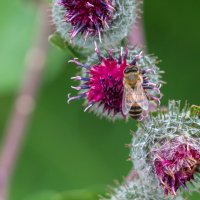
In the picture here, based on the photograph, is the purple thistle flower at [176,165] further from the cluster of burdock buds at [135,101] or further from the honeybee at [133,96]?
the honeybee at [133,96]

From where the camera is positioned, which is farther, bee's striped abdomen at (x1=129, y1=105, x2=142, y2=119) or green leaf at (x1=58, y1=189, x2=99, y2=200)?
green leaf at (x1=58, y1=189, x2=99, y2=200)

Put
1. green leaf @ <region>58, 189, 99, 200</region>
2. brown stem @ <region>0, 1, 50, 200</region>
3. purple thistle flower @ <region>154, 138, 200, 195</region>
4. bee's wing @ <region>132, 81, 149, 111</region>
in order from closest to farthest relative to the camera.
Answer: purple thistle flower @ <region>154, 138, 200, 195</region>
bee's wing @ <region>132, 81, 149, 111</region>
green leaf @ <region>58, 189, 99, 200</region>
brown stem @ <region>0, 1, 50, 200</region>

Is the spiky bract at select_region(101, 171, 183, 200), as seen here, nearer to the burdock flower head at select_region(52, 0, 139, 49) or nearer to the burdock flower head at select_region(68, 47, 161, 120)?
the burdock flower head at select_region(68, 47, 161, 120)

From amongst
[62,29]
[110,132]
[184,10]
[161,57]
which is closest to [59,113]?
[110,132]

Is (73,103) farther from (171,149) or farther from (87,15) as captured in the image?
(171,149)

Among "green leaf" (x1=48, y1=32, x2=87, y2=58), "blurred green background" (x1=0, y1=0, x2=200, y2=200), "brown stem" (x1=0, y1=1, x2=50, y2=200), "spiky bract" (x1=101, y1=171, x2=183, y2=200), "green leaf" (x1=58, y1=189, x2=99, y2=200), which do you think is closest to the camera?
"spiky bract" (x1=101, y1=171, x2=183, y2=200)

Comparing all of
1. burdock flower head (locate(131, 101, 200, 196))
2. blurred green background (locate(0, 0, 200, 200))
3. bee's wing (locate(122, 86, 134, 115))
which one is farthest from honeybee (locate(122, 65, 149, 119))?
blurred green background (locate(0, 0, 200, 200))
